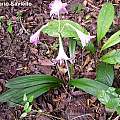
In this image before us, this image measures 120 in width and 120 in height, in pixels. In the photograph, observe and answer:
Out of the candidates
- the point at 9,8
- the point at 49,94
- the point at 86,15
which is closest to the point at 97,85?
the point at 49,94

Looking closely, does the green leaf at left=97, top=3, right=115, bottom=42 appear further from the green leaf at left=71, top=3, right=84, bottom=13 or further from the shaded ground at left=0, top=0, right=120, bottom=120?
the green leaf at left=71, top=3, right=84, bottom=13

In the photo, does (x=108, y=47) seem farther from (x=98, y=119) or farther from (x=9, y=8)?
(x=9, y=8)

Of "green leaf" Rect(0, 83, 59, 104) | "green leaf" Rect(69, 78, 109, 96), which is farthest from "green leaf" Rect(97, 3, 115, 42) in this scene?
"green leaf" Rect(0, 83, 59, 104)

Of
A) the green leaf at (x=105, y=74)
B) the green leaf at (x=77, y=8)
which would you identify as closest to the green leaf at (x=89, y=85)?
the green leaf at (x=105, y=74)

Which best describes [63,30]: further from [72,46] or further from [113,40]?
[113,40]

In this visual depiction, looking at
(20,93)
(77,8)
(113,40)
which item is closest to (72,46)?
(113,40)

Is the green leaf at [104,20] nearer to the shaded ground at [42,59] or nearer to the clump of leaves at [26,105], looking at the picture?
the shaded ground at [42,59]
